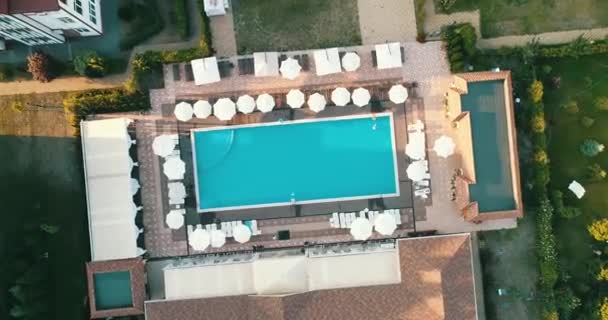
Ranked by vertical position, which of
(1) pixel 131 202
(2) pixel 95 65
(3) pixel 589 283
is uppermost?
(2) pixel 95 65

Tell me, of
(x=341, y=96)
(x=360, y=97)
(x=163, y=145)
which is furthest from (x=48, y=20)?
(x=360, y=97)

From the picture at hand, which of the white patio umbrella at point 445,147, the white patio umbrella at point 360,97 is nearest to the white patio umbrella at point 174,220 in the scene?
the white patio umbrella at point 360,97

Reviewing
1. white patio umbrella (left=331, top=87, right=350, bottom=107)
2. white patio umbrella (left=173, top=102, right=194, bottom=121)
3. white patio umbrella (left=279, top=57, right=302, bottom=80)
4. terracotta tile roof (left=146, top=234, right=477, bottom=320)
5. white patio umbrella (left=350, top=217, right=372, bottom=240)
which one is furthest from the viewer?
white patio umbrella (left=173, top=102, right=194, bottom=121)

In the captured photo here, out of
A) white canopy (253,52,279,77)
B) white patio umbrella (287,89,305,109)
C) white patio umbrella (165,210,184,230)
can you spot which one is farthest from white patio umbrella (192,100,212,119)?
white patio umbrella (165,210,184,230)

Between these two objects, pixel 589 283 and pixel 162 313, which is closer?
pixel 162 313

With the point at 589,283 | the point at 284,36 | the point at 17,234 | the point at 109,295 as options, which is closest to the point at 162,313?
the point at 109,295

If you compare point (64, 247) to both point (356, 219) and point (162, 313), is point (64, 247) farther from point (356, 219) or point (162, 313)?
point (356, 219)

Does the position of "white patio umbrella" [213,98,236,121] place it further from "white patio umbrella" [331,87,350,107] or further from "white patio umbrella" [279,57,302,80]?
"white patio umbrella" [331,87,350,107]
